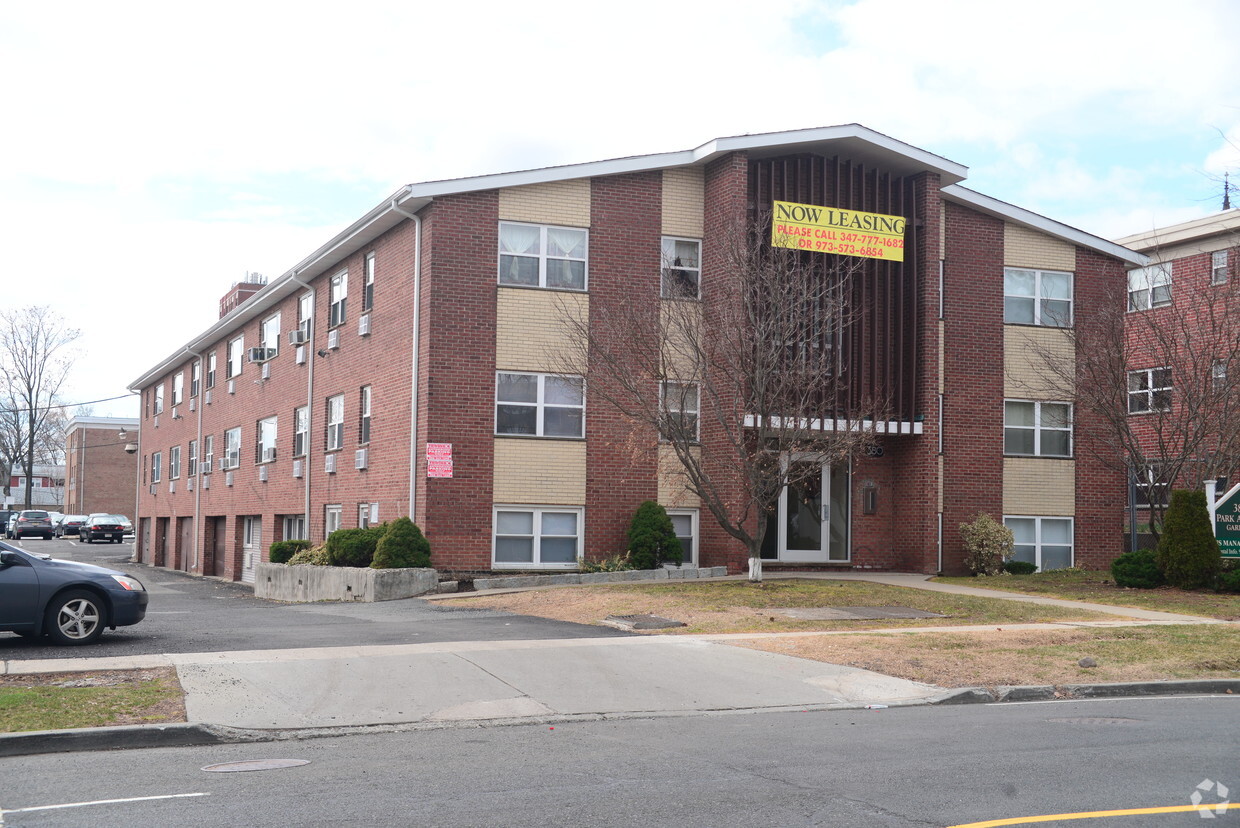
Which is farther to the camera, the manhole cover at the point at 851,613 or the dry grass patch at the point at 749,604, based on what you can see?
the manhole cover at the point at 851,613

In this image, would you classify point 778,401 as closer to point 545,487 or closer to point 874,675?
point 545,487

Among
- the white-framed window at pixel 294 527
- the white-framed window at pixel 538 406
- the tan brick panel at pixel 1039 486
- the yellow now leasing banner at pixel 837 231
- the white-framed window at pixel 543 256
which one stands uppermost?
the yellow now leasing banner at pixel 837 231

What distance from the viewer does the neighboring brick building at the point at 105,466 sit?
8700 centimetres

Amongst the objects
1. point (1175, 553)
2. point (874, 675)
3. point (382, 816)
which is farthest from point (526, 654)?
point (1175, 553)

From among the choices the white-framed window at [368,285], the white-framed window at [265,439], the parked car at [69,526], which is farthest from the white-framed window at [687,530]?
the parked car at [69,526]

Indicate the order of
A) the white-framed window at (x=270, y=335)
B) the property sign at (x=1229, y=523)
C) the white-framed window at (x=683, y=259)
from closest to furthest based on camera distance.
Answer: the property sign at (x=1229, y=523), the white-framed window at (x=683, y=259), the white-framed window at (x=270, y=335)

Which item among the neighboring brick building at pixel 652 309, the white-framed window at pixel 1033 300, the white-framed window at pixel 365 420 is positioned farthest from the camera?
the white-framed window at pixel 1033 300

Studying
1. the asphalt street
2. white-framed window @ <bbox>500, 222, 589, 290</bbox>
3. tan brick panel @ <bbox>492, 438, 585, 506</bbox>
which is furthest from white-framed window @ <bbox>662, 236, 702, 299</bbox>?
the asphalt street

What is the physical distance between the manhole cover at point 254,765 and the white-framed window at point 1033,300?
22.1m

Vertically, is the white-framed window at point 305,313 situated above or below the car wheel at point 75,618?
above

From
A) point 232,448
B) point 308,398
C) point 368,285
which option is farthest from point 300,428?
point 232,448

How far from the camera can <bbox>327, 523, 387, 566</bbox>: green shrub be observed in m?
22.7

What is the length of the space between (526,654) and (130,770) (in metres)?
5.53

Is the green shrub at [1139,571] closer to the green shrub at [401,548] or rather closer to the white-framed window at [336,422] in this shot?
the green shrub at [401,548]
